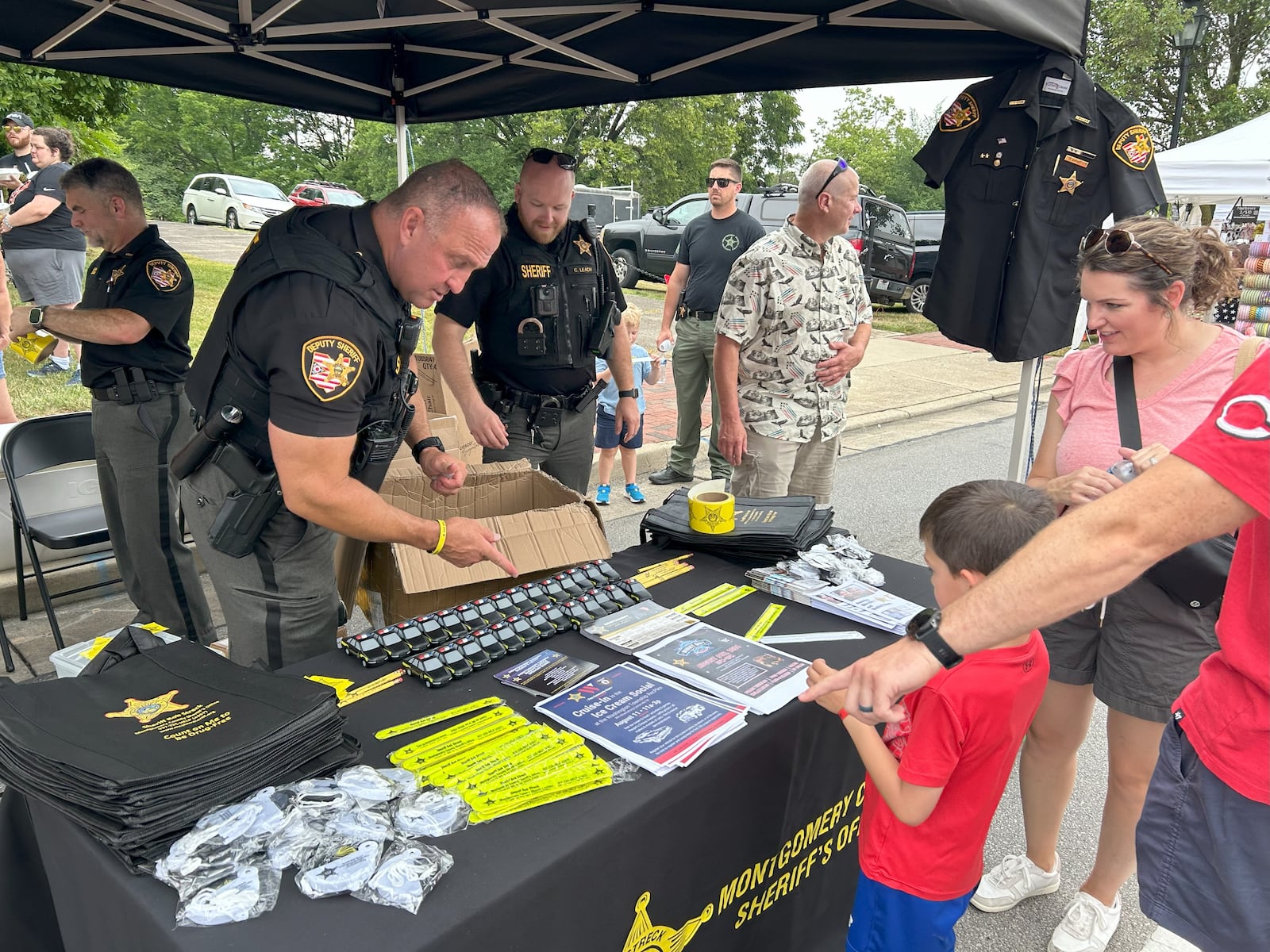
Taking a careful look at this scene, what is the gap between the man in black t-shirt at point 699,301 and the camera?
5.54 metres

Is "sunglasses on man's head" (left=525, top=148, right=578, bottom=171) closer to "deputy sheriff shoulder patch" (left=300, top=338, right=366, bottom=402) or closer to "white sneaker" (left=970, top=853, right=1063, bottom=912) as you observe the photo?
"deputy sheriff shoulder patch" (left=300, top=338, right=366, bottom=402)

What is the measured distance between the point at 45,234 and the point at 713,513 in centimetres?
629

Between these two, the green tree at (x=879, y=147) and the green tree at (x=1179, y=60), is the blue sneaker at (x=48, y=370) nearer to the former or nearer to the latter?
the green tree at (x=1179, y=60)

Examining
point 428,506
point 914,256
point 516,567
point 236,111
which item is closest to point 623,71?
point 428,506

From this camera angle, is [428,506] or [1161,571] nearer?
[1161,571]

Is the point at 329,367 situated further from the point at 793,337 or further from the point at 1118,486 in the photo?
the point at 793,337

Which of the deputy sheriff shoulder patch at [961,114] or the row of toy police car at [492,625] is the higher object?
the deputy sheriff shoulder patch at [961,114]

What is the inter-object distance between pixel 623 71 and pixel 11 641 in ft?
11.4

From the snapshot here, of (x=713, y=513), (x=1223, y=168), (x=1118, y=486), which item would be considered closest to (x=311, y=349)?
(x=713, y=513)

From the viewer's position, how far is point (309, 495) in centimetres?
186

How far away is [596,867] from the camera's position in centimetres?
134

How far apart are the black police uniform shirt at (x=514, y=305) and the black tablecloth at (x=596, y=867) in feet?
4.40

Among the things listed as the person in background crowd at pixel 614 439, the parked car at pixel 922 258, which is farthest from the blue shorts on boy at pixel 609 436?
the parked car at pixel 922 258

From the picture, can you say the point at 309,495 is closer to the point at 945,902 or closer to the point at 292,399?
the point at 292,399
